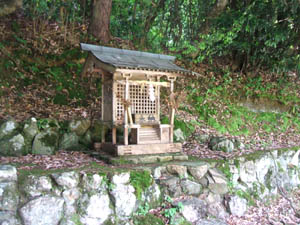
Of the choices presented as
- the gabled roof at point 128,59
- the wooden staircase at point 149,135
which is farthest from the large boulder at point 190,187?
the gabled roof at point 128,59

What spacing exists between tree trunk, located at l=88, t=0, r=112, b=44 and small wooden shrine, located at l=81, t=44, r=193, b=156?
12.9 feet

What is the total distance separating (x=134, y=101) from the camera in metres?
7.01

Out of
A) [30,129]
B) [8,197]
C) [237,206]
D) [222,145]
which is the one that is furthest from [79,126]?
[237,206]

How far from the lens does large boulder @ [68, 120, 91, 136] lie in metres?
7.42

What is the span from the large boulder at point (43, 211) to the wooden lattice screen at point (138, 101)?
279 centimetres

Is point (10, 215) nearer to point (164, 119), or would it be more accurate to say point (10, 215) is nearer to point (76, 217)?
point (76, 217)

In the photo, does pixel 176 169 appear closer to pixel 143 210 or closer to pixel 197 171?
pixel 197 171

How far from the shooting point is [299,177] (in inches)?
346

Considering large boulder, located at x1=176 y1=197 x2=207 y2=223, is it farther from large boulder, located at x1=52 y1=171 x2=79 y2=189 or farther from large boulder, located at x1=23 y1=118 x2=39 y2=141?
large boulder, located at x1=23 y1=118 x2=39 y2=141

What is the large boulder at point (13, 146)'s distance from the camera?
6.23 metres

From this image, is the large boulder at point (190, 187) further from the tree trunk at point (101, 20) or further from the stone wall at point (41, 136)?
the tree trunk at point (101, 20)

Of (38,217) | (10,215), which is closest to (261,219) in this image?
(38,217)

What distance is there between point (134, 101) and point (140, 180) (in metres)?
2.46

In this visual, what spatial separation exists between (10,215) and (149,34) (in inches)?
423
